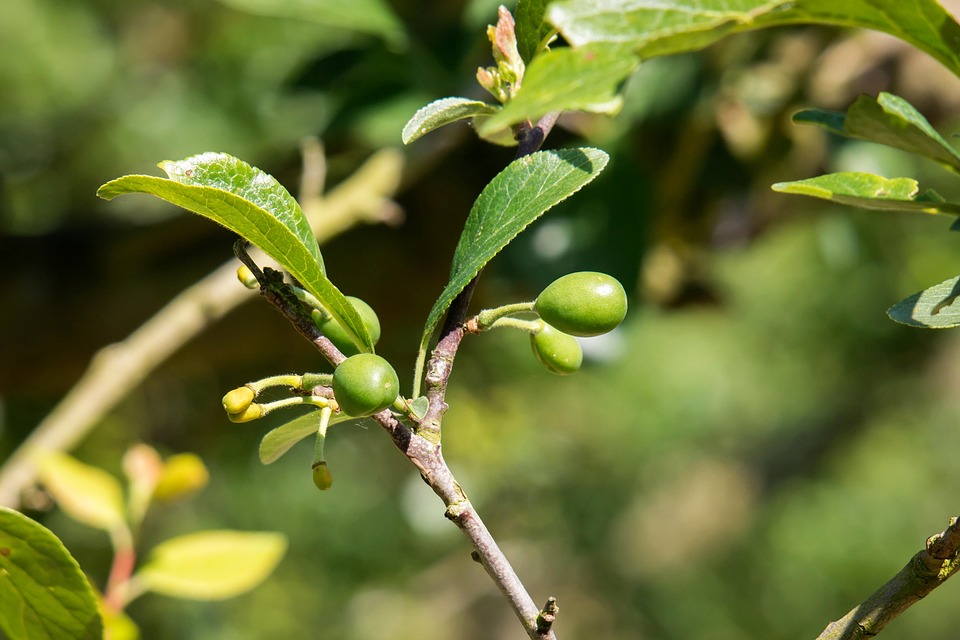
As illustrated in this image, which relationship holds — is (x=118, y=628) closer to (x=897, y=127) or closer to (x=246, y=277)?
(x=246, y=277)

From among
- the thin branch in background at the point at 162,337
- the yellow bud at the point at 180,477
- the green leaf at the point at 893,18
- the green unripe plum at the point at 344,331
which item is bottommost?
the green leaf at the point at 893,18

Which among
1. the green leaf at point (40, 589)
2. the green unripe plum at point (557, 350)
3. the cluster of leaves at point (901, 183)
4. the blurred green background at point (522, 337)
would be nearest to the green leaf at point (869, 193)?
the cluster of leaves at point (901, 183)

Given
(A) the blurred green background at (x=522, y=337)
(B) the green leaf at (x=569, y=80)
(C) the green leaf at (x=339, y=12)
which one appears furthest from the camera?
(A) the blurred green background at (x=522, y=337)

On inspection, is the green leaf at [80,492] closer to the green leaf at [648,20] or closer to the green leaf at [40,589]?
the green leaf at [40,589]

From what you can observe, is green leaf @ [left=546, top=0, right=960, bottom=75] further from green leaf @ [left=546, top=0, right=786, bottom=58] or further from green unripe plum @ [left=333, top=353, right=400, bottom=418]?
green unripe plum @ [left=333, top=353, right=400, bottom=418]

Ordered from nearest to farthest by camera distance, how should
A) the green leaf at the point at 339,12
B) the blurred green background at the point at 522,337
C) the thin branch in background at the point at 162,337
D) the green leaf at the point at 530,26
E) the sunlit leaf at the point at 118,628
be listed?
the green leaf at the point at 530,26 < the sunlit leaf at the point at 118,628 < the green leaf at the point at 339,12 < the thin branch in background at the point at 162,337 < the blurred green background at the point at 522,337

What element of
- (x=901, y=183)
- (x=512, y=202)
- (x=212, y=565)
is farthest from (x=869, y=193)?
(x=212, y=565)

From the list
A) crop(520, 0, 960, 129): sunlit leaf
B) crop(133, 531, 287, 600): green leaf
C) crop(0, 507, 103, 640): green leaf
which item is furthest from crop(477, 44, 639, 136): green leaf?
crop(133, 531, 287, 600): green leaf
